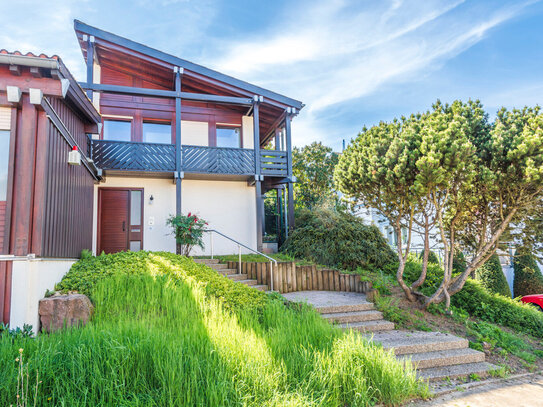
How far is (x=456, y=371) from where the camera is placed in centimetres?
457

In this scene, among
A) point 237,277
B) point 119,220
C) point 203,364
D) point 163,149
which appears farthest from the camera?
point 119,220

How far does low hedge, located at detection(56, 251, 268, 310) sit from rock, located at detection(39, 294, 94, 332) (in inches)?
20.6

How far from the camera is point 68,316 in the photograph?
454cm

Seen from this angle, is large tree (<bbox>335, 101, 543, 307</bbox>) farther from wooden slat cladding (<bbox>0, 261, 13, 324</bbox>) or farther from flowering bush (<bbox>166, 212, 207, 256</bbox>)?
wooden slat cladding (<bbox>0, 261, 13, 324</bbox>)

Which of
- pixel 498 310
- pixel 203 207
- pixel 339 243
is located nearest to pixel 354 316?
pixel 339 243

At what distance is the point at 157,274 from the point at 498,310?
24.3 feet

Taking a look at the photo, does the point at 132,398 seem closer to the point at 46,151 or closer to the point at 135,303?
the point at 135,303

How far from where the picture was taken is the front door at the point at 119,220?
10.7m

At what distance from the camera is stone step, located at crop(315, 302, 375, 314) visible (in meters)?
6.13

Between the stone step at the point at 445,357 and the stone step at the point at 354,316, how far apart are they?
122 cm

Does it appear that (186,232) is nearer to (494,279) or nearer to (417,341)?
(417,341)

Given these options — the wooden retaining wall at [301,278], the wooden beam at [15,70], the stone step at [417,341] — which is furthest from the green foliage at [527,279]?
the wooden beam at [15,70]

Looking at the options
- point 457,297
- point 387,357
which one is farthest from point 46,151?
point 457,297

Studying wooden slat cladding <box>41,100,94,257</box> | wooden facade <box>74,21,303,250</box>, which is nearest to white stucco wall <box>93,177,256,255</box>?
wooden facade <box>74,21,303,250</box>
